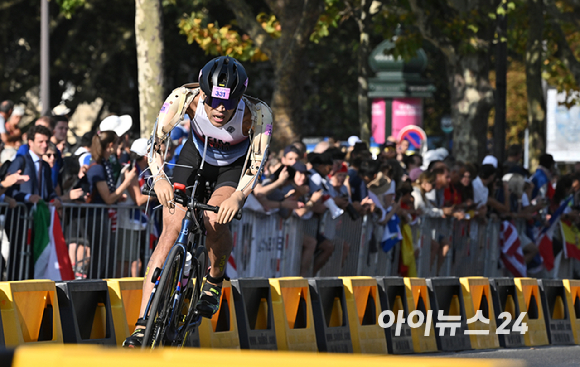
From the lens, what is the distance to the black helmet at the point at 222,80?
291 inches

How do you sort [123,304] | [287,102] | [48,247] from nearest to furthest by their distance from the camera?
[123,304] → [48,247] → [287,102]

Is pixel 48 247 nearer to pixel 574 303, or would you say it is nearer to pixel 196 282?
pixel 196 282

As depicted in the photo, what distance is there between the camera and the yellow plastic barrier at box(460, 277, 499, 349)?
11094mm

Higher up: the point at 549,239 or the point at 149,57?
the point at 149,57

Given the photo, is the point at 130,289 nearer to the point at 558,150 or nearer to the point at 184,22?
the point at 184,22

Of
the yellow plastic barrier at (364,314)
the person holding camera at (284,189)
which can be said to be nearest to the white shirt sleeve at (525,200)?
the person holding camera at (284,189)

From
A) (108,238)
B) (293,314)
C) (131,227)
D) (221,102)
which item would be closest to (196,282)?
(221,102)

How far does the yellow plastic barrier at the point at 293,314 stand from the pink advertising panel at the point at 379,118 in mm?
19773

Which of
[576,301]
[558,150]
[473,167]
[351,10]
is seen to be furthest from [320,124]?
[576,301]

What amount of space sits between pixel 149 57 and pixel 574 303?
6511mm

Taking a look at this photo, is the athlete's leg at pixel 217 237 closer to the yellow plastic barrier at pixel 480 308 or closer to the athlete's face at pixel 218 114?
the athlete's face at pixel 218 114

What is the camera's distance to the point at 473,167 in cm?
1705

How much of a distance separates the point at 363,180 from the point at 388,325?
13.6 feet

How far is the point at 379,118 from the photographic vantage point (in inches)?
1181
